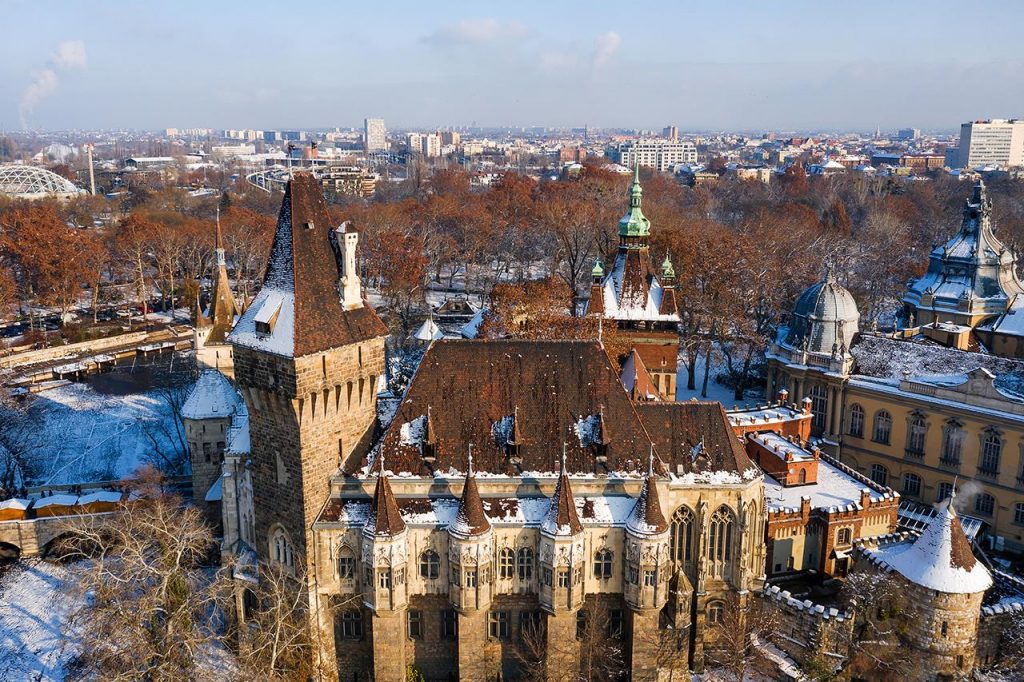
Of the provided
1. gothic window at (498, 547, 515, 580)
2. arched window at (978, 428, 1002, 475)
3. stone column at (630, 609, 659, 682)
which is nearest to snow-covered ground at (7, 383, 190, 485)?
gothic window at (498, 547, 515, 580)

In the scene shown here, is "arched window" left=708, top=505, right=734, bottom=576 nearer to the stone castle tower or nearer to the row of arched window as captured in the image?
the stone castle tower

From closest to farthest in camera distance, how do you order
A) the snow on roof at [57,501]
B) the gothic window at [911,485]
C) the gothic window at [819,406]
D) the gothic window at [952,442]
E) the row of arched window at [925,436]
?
1. the snow on roof at [57,501]
2. the row of arched window at [925,436]
3. the gothic window at [952,442]
4. the gothic window at [911,485]
5. the gothic window at [819,406]

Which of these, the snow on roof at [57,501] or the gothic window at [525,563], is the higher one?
the gothic window at [525,563]

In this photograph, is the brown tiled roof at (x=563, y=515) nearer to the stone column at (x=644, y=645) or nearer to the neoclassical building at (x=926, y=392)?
the stone column at (x=644, y=645)

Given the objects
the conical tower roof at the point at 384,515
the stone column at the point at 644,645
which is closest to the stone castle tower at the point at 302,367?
the conical tower roof at the point at 384,515

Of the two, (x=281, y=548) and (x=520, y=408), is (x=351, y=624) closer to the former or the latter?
(x=281, y=548)

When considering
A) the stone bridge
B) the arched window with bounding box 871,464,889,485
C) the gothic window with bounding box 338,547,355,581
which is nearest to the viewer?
the gothic window with bounding box 338,547,355,581

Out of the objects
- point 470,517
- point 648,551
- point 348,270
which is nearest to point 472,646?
point 470,517
